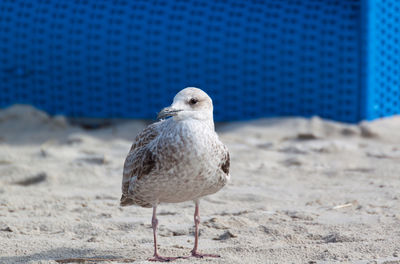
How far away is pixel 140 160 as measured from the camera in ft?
11.6

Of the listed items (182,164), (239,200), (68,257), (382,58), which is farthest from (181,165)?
(382,58)

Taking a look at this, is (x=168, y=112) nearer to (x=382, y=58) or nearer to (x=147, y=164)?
(x=147, y=164)

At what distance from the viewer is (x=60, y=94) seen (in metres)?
8.77

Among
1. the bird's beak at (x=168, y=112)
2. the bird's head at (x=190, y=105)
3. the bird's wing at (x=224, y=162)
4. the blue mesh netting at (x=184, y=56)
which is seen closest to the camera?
the bird's beak at (x=168, y=112)

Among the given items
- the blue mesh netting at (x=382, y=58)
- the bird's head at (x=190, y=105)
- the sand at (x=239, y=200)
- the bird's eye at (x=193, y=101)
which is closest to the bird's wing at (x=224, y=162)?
the bird's head at (x=190, y=105)

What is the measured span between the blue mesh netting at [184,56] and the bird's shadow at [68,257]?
17.4 feet

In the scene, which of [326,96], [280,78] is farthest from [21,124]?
[326,96]

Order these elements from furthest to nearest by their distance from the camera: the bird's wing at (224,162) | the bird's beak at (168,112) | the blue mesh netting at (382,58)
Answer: the blue mesh netting at (382,58) < the bird's wing at (224,162) < the bird's beak at (168,112)

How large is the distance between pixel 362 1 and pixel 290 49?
116 centimetres

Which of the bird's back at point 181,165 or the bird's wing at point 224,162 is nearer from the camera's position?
the bird's back at point 181,165

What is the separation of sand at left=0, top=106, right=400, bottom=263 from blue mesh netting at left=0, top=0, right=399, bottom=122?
734 mm

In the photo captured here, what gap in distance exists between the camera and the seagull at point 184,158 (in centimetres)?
325

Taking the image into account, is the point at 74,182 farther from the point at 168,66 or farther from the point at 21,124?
the point at 168,66

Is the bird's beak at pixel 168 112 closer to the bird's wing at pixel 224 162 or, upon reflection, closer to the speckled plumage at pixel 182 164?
the speckled plumage at pixel 182 164
